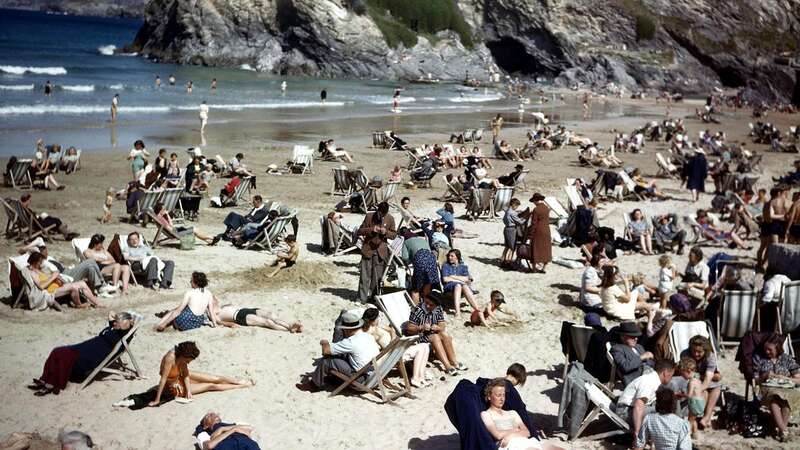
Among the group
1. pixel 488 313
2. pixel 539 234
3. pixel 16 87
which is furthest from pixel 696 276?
pixel 16 87

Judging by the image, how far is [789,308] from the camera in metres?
9.43

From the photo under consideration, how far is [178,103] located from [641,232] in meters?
33.8

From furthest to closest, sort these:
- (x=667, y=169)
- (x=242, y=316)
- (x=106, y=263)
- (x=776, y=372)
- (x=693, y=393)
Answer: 1. (x=667, y=169)
2. (x=106, y=263)
3. (x=242, y=316)
4. (x=776, y=372)
5. (x=693, y=393)

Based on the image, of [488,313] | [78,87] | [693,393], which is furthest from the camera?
[78,87]

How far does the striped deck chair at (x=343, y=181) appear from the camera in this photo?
60.3ft

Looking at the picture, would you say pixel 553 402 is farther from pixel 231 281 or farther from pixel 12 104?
pixel 12 104

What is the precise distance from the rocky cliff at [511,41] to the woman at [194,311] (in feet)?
223

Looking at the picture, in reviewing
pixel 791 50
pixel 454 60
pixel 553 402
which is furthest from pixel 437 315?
pixel 791 50

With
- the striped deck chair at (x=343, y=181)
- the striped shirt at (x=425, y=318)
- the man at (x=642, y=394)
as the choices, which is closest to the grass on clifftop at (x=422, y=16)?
the striped deck chair at (x=343, y=181)

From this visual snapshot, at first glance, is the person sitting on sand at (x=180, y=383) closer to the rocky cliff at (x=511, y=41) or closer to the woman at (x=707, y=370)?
the woman at (x=707, y=370)

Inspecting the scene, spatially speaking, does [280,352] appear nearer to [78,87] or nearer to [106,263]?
[106,263]

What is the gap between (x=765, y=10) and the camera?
9775 centimetres

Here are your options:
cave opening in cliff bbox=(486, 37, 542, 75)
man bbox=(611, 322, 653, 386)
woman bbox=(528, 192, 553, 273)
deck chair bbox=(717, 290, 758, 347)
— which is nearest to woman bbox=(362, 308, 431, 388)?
man bbox=(611, 322, 653, 386)

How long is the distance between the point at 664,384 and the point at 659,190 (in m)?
14.6
